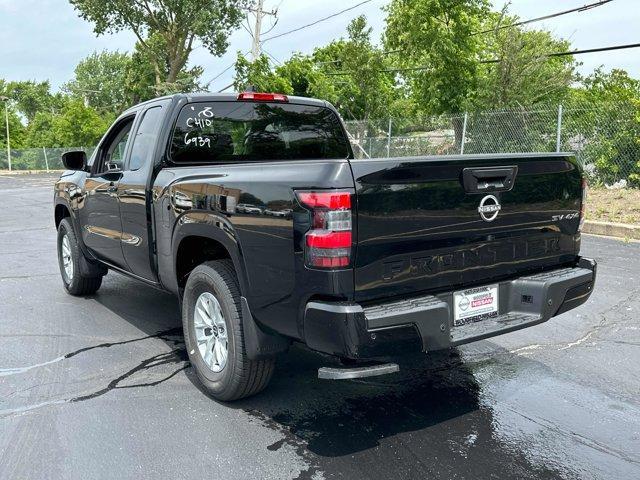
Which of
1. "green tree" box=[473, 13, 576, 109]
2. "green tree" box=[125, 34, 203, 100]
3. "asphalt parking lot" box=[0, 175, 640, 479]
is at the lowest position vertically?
"asphalt parking lot" box=[0, 175, 640, 479]

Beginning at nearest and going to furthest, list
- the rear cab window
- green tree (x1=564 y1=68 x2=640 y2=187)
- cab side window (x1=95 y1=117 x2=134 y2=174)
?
the rear cab window, cab side window (x1=95 y1=117 x2=134 y2=174), green tree (x1=564 y1=68 x2=640 y2=187)

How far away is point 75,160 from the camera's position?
6.07 meters

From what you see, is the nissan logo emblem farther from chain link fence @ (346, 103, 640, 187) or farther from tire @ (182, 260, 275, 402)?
chain link fence @ (346, 103, 640, 187)

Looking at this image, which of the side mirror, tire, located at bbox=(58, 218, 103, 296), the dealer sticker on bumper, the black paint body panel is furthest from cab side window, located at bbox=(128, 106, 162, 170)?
the dealer sticker on bumper

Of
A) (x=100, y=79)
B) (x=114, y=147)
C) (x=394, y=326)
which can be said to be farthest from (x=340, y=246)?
(x=100, y=79)

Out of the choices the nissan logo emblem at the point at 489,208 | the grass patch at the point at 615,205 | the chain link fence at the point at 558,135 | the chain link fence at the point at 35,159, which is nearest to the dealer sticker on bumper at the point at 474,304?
the nissan logo emblem at the point at 489,208

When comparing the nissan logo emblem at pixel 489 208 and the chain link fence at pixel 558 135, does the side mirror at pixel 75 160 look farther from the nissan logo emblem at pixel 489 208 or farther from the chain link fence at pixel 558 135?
the chain link fence at pixel 558 135

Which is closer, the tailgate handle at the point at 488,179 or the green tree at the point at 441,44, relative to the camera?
the tailgate handle at the point at 488,179

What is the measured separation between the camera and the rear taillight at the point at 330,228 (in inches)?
116

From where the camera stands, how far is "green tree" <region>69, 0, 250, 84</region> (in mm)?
38438

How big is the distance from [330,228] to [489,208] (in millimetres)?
1016

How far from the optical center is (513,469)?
307 centimetres

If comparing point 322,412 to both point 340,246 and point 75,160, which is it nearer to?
point 340,246

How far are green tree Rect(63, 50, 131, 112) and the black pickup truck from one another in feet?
290
